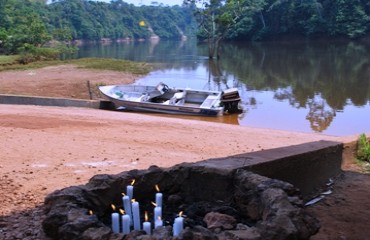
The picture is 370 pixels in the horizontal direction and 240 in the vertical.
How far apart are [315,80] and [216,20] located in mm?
17622

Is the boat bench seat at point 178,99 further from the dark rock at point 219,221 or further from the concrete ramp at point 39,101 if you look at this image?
the dark rock at point 219,221

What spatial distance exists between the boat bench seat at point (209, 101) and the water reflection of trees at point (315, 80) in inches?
126

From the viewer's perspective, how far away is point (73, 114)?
13.0m

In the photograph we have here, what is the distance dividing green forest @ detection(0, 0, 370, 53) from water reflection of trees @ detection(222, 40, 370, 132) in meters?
7.89

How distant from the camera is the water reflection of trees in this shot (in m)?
18.1

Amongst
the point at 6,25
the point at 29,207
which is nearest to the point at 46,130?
the point at 29,207

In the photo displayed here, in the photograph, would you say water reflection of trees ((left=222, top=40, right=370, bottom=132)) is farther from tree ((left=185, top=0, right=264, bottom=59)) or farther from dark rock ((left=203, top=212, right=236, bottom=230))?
dark rock ((left=203, top=212, right=236, bottom=230))

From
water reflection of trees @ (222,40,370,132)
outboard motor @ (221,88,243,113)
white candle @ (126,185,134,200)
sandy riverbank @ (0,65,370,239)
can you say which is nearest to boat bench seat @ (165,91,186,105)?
outboard motor @ (221,88,243,113)

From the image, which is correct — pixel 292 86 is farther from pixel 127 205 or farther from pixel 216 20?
pixel 127 205

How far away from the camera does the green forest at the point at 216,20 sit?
41.2 m

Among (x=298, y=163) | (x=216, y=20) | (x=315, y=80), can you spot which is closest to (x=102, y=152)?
(x=298, y=163)

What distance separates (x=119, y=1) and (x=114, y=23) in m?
11.0

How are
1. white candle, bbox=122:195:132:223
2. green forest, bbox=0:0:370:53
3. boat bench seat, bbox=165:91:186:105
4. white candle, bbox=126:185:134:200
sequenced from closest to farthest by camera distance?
1. white candle, bbox=122:195:132:223
2. white candle, bbox=126:185:134:200
3. boat bench seat, bbox=165:91:186:105
4. green forest, bbox=0:0:370:53

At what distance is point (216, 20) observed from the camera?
40.9 meters
